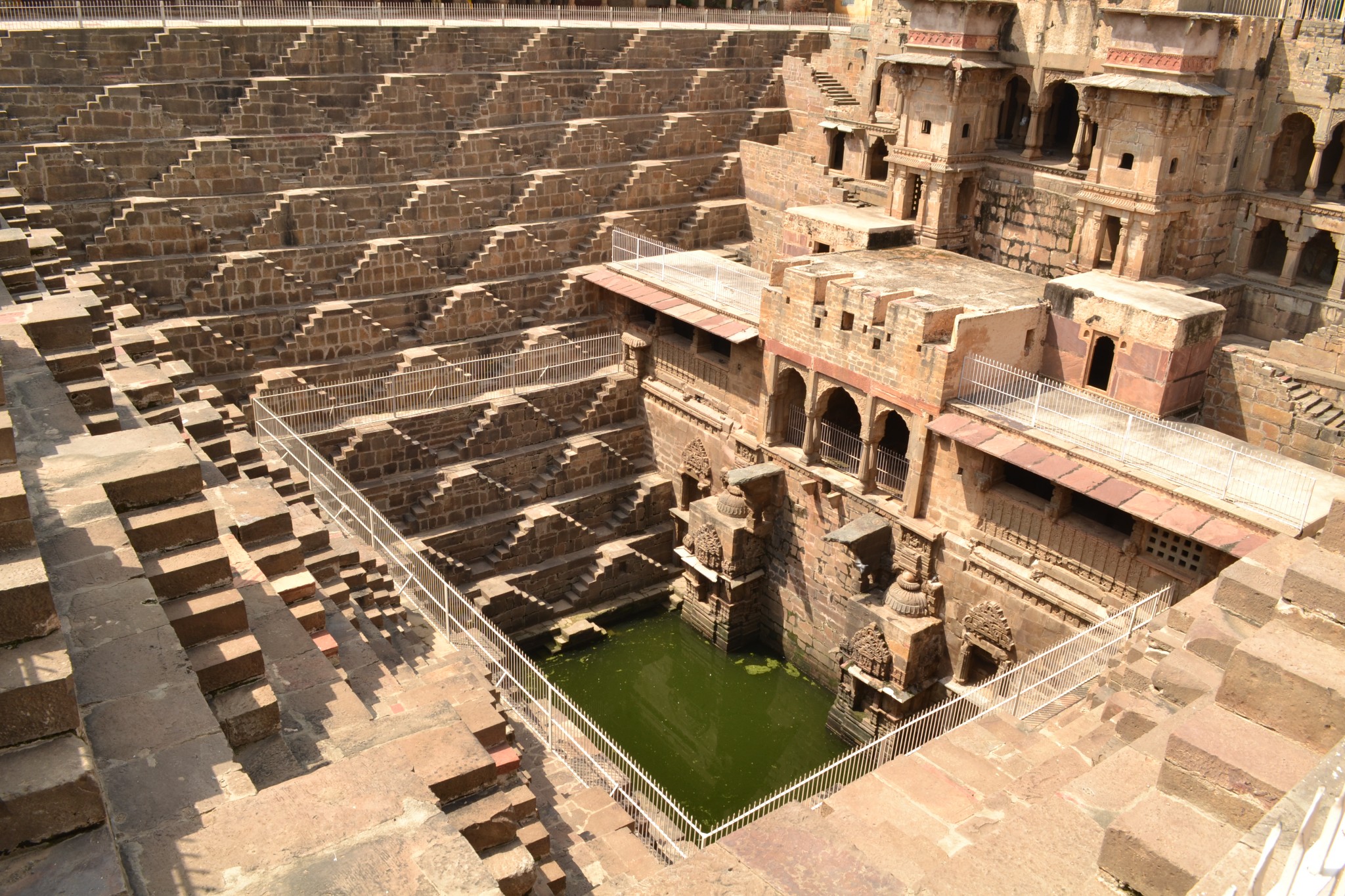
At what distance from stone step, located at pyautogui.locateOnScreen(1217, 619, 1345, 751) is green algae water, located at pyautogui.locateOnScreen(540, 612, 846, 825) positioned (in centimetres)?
1014

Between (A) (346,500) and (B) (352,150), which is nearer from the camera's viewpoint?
(A) (346,500)

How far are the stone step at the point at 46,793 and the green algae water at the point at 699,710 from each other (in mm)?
11115

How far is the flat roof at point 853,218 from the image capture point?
21.2 metres

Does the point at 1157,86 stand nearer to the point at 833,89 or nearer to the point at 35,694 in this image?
the point at 833,89

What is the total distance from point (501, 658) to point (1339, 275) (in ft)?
51.0

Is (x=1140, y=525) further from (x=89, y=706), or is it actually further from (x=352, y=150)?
(x=352, y=150)

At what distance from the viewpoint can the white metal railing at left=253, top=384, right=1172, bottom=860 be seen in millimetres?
13227

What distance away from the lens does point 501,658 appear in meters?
15.5

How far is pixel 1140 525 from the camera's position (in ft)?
46.5

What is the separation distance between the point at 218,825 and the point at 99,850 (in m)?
0.56

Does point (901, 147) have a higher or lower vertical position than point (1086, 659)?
higher

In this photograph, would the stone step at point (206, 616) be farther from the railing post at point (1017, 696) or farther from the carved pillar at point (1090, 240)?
the carved pillar at point (1090, 240)

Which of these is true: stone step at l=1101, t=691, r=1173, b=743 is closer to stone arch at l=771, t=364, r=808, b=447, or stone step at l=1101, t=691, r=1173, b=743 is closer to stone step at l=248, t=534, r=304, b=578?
stone step at l=248, t=534, r=304, b=578

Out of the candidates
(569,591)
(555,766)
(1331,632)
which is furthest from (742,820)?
(1331,632)
